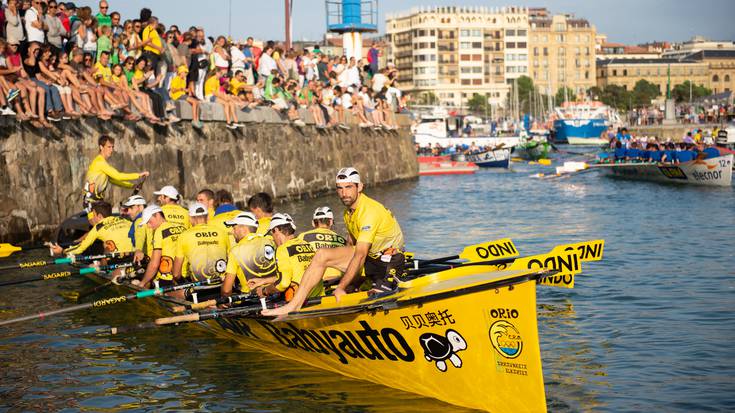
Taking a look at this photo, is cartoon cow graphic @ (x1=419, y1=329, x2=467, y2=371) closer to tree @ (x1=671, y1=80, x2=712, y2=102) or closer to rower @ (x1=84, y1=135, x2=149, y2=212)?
rower @ (x1=84, y1=135, x2=149, y2=212)

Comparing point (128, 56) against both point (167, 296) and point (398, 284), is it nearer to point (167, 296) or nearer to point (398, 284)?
point (167, 296)

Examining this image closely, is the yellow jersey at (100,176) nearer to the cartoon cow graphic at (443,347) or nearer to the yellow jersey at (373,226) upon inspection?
the yellow jersey at (373,226)

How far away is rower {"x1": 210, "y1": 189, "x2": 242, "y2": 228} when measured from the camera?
14.4 meters

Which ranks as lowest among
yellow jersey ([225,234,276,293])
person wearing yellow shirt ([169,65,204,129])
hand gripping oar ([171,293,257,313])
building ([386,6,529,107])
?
hand gripping oar ([171,293,257,313])

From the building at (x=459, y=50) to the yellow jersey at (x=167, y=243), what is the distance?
166741mm

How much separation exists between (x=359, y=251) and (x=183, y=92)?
54.5 ft

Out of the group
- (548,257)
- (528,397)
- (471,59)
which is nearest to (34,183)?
(548,257)

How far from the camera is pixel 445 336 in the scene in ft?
31.2

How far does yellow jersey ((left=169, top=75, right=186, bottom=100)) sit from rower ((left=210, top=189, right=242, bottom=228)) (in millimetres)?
9224

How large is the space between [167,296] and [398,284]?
497 cm

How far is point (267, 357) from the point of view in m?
12.4

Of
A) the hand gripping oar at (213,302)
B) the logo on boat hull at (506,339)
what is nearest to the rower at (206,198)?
the hand gripping oar at (213,302)

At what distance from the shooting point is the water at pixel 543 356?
10.4m

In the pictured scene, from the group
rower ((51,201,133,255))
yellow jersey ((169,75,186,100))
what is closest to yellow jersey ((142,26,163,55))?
Answer: yellow jersey ((169,75,186,100))
